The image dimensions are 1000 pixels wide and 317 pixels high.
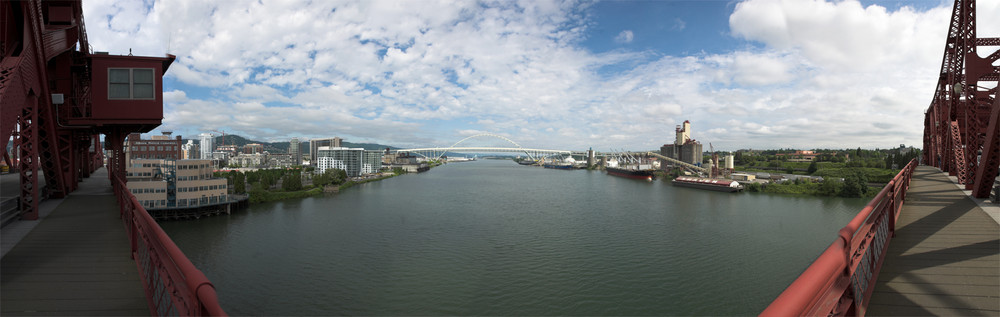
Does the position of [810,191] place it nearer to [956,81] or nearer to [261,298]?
[956,81]

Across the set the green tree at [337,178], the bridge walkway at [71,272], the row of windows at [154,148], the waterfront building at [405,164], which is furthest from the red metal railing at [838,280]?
the waterfront building at [405,164]

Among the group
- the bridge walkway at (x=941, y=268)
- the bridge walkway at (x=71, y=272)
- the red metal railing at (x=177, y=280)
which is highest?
the red metal railing at (x=177, y=280)

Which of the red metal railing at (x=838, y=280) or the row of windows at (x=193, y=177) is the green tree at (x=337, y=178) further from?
the red metal railing at (x=838, y=280)

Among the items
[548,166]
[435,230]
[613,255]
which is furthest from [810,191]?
[548,166]

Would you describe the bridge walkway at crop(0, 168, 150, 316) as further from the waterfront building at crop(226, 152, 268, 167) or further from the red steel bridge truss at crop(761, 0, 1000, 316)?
the waterfront building at crop(226, 152, 268, 167)

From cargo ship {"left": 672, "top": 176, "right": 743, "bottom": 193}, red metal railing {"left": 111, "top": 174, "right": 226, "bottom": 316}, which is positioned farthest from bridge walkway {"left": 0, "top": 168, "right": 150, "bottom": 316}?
cargo ship {"left": 672, "top": 176, "right": 743, "bottom": 193}

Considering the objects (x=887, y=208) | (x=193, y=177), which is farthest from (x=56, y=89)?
(x=193, y=177)
